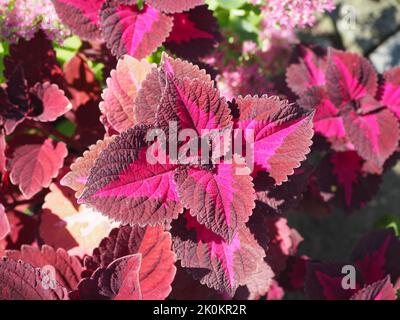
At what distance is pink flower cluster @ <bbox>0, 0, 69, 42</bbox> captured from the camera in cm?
102

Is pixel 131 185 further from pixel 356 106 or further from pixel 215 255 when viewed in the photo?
pixel 356 106

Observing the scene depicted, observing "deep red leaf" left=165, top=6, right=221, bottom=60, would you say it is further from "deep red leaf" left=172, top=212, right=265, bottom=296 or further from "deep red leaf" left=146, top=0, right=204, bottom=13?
"deep red leaf" left=172, top=212, right=265, bottom=296

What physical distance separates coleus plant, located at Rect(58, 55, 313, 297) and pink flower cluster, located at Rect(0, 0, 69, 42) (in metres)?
0.30

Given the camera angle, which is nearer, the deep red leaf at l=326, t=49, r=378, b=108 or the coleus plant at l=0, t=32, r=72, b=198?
the coleus plant at l=0, t=32, r=72, b=198

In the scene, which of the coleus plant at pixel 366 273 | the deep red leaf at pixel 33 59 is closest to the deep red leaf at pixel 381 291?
the coleus plant at pixel 366 273

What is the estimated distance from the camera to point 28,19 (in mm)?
1022

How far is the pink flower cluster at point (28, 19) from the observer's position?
3.34 ft

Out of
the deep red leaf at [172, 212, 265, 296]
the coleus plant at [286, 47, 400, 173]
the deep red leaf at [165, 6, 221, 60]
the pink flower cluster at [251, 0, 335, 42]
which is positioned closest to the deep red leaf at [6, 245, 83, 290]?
the deep red leaf at [172, 212, 265, 296]

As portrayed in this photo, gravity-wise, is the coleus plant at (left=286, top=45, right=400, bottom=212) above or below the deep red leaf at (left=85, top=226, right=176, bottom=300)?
above

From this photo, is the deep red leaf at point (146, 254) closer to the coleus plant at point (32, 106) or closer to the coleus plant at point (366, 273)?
the coleus plant at point (32, 106)
